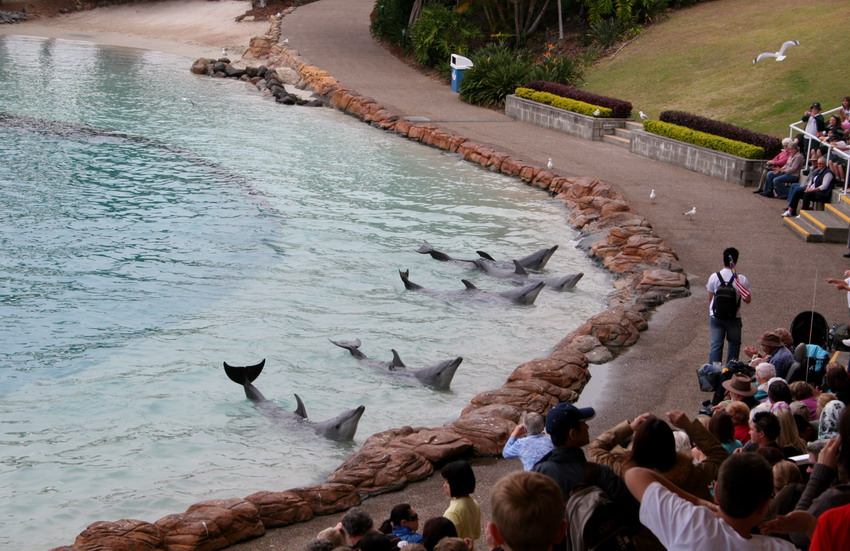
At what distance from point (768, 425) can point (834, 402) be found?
2.64 ft

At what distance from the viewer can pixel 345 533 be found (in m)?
5.94

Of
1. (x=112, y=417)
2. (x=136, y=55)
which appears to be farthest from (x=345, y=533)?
(x=136, y=55)

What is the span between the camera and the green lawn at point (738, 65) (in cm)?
2620

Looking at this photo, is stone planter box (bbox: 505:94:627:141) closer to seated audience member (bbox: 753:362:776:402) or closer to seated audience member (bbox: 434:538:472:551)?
seated audience member (bbox: 753:362:776:402)

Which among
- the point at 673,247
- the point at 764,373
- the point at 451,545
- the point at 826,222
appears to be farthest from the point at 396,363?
the point at 826,222

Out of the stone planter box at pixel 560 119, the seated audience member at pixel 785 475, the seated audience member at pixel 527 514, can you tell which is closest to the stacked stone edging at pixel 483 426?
the seated audience member at pixel 785 475

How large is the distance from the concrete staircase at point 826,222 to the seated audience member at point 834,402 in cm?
1086

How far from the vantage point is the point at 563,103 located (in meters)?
29.3

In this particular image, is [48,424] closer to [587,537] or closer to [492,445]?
[492,445]

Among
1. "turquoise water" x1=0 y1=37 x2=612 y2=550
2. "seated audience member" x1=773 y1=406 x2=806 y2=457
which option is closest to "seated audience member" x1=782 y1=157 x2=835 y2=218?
"turquoise water" x1=0 y1=37 x2=612 y2=550

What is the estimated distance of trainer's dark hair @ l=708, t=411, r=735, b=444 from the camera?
6.62m

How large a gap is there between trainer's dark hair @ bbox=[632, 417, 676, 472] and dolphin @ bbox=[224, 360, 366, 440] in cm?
568

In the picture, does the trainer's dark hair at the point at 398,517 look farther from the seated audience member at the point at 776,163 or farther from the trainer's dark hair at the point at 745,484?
the seated audience member at the point at 776,163

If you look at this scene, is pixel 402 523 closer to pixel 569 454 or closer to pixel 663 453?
pixel 569 454
